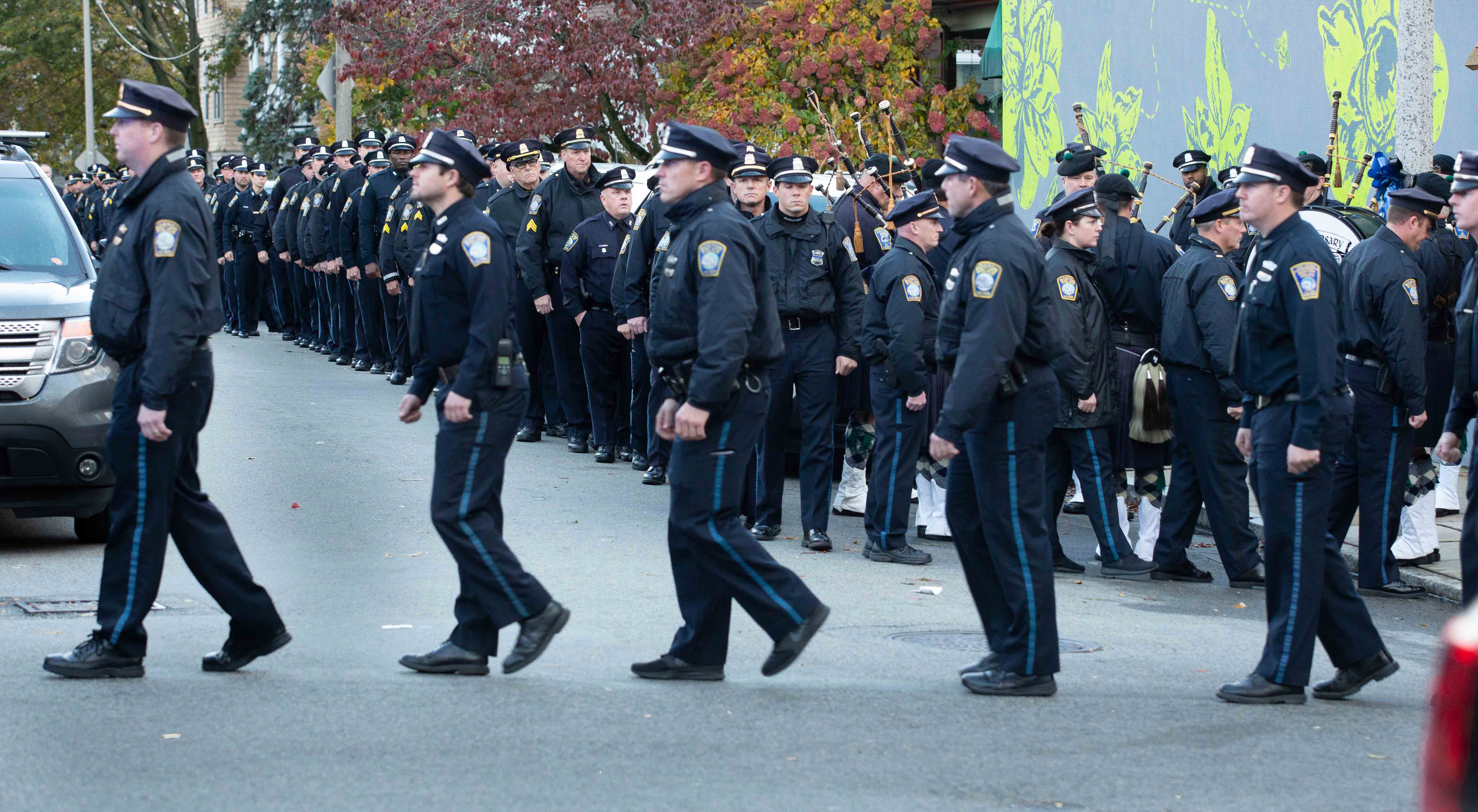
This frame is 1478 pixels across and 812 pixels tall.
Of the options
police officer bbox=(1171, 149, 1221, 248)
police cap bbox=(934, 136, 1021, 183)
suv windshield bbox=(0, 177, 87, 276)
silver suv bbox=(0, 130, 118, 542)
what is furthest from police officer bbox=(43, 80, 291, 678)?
police officer bbox=(1171, 149, 1221, 248)

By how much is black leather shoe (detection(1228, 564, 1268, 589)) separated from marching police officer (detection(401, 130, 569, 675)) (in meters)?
4.07

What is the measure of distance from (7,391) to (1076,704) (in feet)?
17.4

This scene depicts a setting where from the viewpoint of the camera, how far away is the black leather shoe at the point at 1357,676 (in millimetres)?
6512

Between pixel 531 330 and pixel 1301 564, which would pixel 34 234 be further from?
pixel 1301 564

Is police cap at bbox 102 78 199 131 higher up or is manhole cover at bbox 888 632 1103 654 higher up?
police cap at bbox 102 78 199 131

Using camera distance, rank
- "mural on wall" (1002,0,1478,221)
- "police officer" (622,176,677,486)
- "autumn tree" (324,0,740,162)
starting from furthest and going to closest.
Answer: "autumn tree" (324,0,740,162) < "mural on wall" (1002,0,1478,221) < "police officer" (622,176,677,486)

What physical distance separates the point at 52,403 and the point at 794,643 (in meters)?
4.23

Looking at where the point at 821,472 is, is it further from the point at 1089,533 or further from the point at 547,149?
the point at 547,149

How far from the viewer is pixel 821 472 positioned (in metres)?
9.84

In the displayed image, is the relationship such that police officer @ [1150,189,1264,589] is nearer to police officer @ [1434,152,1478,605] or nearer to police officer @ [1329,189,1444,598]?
police officer @ [1329,189,1444,598]

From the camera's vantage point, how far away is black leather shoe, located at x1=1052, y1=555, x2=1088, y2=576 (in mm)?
9531

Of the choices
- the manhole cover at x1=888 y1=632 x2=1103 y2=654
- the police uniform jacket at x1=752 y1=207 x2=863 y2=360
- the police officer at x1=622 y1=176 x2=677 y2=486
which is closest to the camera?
the manhole cover at x1=888 y1=632 x2=1103 y2=654

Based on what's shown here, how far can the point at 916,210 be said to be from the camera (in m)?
9.47

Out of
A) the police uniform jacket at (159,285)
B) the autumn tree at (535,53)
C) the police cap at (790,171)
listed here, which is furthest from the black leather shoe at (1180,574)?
the autumn tree at (535,53)
